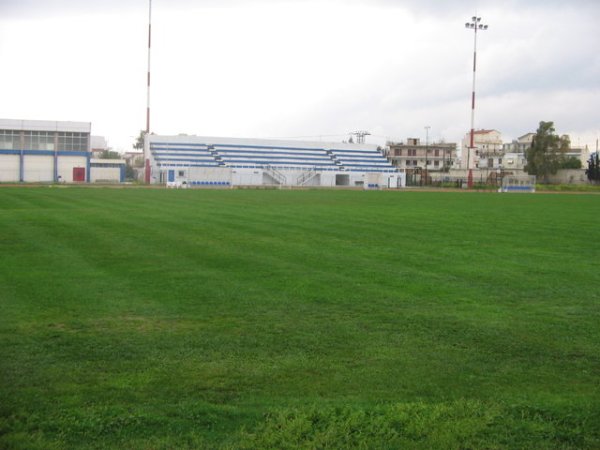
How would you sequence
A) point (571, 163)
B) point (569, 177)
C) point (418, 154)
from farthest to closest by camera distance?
point (418, 154) < point (571, 163) < point (569, 177)

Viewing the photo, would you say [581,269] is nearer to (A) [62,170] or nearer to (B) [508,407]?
(B) [508,407]

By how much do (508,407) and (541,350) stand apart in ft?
5.02

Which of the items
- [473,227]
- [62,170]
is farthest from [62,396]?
[62,170]

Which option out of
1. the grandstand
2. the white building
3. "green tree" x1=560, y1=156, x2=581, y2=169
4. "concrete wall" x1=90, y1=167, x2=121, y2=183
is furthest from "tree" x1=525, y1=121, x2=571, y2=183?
"concrete wall" x1=90, y1=167, x2=121, y2=183

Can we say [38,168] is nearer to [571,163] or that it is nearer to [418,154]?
[418,154]

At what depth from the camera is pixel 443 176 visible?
284 ft

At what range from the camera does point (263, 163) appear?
78.7 m

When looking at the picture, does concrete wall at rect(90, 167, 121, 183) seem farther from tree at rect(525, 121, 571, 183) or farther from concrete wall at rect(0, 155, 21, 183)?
tree at rect(525, 121, 571, 183)

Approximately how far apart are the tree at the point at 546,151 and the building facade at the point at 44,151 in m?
53.5

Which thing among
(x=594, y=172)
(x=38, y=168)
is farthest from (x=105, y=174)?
(x=594, y=172)

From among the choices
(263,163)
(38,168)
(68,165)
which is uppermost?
(263,163)

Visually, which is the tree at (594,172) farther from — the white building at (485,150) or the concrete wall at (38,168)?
the concrete wall at (38,168)

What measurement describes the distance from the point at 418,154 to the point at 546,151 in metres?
23.2

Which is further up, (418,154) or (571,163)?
(418,154)
